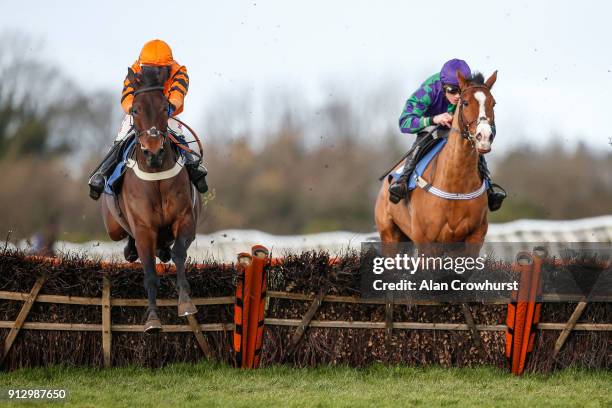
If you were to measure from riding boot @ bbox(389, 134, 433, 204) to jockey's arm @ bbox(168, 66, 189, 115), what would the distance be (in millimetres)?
2115

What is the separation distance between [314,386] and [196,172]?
6.29ft

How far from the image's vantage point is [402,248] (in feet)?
26.3

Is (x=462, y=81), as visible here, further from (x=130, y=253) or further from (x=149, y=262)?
(x=130, y=253)

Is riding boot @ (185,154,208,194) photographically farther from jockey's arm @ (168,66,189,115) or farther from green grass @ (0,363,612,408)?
green grass @ (0,363,612,408)

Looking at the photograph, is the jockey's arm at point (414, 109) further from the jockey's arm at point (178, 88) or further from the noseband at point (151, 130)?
the noseband at point (151, 130)

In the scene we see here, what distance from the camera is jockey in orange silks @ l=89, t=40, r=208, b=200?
20.8 feet

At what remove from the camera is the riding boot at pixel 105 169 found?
6.90 meters

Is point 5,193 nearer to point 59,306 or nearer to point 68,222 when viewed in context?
point 68,222

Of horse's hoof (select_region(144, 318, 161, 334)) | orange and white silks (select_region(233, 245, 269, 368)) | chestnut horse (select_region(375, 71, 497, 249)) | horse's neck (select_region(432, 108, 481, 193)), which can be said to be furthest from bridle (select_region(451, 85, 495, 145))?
horse's hoof (select_region(144, 318, 161, 334))

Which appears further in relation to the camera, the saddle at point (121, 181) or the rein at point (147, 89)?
the saddle at point (121, 181)

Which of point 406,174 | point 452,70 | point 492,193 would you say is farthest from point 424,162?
point 452,70

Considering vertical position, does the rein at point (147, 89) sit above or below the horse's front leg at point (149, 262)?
above

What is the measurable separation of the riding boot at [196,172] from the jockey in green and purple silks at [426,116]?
1744 mm

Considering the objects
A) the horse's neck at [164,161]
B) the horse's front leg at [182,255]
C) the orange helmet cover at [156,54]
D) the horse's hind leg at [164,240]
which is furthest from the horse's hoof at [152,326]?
the orange helmet cover at [156,54]
